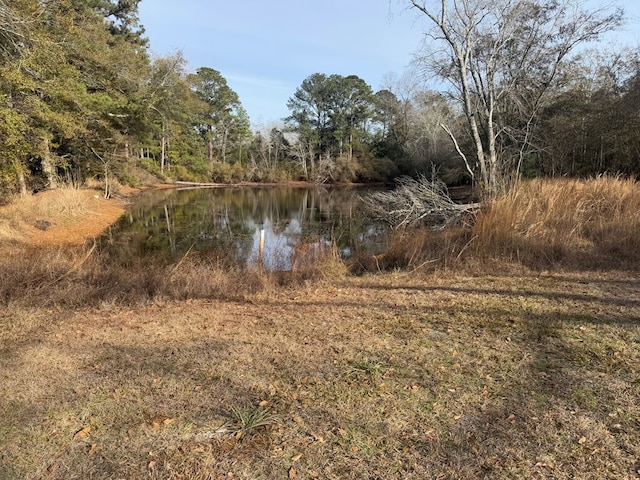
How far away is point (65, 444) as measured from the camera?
264 cm

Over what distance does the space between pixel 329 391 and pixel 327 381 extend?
0.16 m

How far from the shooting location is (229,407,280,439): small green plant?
278 cm

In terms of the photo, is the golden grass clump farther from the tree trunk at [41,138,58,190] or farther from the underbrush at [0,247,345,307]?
the tree trunk at [41,138,58,190]

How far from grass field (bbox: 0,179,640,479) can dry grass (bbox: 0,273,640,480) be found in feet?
0.05

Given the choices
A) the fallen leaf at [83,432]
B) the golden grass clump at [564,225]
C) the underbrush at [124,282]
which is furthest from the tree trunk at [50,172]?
the fallen leaf at [83,432]

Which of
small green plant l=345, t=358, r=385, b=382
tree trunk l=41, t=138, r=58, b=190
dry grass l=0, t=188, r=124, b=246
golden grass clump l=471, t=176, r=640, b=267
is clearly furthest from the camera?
tree trunk l=41, t=138, r=58, b=190

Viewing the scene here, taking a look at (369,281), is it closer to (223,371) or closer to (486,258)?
(486,258)

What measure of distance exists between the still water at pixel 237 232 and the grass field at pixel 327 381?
12.0 ft

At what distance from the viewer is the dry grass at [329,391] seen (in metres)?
2.49

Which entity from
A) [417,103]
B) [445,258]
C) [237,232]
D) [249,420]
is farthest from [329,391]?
[417,103]

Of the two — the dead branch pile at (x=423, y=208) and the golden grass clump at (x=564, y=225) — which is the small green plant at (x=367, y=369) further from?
the dead branch pile at (x=423, y=208)

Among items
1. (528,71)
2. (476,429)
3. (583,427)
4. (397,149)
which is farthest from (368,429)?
(397,149)

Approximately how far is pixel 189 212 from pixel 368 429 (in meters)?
22.9

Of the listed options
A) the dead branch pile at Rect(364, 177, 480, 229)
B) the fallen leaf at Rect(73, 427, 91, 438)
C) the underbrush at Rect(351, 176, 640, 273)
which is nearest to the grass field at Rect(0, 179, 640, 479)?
the fallen leaf at Rect(73, 427, 91, 438)
